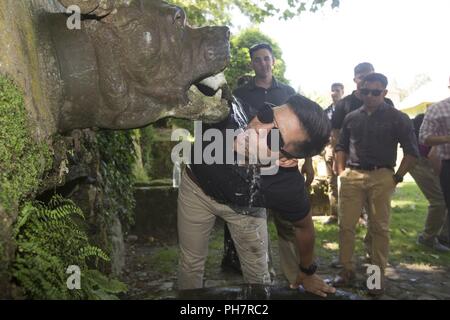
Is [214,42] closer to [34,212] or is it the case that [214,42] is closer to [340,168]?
[34,212]

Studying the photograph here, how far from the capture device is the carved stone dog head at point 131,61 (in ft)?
7.17

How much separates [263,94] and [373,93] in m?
1.40

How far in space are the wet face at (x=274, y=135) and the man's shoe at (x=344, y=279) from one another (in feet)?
8.30

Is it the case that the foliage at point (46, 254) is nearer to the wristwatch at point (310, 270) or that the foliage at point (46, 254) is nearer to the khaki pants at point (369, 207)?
the wristwatch at point (310, 270)

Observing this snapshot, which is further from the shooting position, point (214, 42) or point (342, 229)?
point (342, 229)

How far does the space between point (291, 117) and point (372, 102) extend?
2589 millimetres

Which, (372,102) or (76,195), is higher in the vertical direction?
(372,102)

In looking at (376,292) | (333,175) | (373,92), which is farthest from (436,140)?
(333,175)

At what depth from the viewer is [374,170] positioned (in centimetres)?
512

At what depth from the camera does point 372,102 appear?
5191mm

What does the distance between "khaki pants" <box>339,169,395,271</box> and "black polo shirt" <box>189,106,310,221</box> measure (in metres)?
2.10

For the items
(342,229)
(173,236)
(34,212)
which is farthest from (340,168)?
(34,212)

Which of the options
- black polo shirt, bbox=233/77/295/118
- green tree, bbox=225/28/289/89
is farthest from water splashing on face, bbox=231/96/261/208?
green tree, bbox=225/28/289/89

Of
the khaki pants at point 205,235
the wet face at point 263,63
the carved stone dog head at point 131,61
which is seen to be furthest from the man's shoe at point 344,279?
the carved stone dog head at point 131,61
